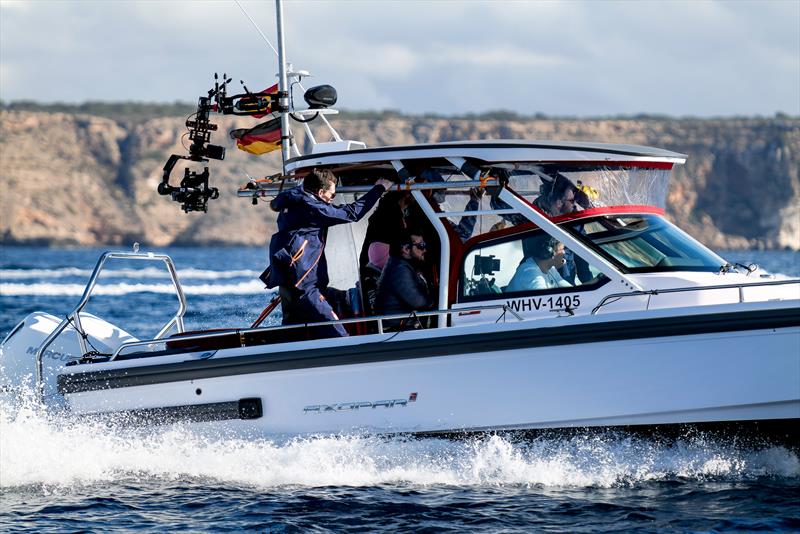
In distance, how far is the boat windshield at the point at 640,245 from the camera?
788 cm

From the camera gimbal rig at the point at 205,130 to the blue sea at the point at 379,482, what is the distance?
210 cm

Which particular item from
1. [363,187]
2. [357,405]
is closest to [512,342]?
[357,405]

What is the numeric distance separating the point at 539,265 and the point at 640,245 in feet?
2.49

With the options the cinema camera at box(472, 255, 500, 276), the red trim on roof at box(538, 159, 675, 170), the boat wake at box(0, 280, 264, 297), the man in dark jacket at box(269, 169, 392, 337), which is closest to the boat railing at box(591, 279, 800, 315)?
the cinema camera at box(472, 255, 500, 276)

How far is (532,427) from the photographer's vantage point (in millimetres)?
7527

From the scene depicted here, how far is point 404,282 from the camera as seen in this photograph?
26.8ft

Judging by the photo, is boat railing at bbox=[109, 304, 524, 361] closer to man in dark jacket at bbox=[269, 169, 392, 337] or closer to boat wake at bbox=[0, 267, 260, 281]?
man in dark jacket at bbox=[269, 169, 392, 337]

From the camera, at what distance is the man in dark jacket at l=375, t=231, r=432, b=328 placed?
8.16 m

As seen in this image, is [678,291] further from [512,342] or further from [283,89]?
[283,89]

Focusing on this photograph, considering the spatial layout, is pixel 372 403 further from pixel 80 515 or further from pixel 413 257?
pixel 80 515

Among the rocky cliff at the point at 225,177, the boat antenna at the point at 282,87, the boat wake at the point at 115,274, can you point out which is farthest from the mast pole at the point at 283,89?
the rocky cliff at the point at 225,177

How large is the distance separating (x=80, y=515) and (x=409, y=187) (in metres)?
3.32

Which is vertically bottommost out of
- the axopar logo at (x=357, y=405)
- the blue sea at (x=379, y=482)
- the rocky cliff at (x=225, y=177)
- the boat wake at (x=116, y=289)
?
the blue sea at (x=379, y=482)

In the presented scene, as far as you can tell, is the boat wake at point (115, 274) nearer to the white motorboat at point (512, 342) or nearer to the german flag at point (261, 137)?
the german flag at point (261, 137)
